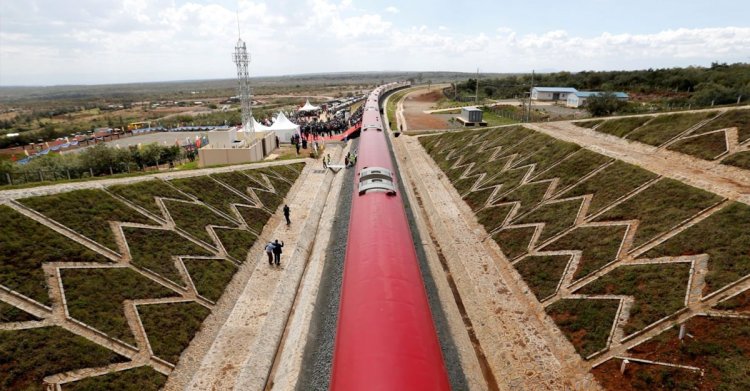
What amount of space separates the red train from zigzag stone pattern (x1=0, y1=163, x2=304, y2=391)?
8106mm

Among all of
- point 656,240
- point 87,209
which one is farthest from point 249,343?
point 656,240

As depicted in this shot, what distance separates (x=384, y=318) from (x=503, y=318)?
9.33 m

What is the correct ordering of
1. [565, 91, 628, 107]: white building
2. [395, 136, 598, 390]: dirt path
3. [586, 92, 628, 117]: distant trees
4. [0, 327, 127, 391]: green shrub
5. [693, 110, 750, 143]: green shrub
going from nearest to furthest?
[0, 327, 127, 391]: green shrub → [395, 136, 598, 390]: dirt path → [693, 110, 750, 143]: green shrub → [586, 92, 628, 117]: distant trees → [565, 91, 628, 107]: white building

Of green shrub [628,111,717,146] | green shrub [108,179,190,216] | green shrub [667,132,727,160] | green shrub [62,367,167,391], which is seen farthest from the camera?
green shrub [628,111,717,146]

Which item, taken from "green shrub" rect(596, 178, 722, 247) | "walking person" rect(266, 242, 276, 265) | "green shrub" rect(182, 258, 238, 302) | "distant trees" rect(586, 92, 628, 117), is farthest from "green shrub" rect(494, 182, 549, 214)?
"distant trees" rect(586, 92, 628, 117)

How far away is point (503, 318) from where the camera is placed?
1677 cm

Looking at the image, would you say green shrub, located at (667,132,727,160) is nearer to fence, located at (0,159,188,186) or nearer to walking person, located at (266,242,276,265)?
walking person, located at (266,242,276,265)

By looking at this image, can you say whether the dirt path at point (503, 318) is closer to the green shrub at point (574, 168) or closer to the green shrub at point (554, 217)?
the green shrub at point (554, 217)

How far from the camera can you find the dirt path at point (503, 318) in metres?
13.5

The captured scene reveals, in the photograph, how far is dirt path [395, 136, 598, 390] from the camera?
1353 cm

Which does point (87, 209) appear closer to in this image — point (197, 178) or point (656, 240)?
point (197, 178)

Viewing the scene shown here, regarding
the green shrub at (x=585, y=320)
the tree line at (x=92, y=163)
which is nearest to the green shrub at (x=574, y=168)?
the green shrub at (x=585, y=320)

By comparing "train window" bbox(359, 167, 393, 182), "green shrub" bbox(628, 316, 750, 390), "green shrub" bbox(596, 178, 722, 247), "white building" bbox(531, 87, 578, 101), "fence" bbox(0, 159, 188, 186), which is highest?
"white building" bbox(531, 87, 578, 101)

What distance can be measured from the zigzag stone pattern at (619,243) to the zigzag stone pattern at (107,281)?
53.8 feet
